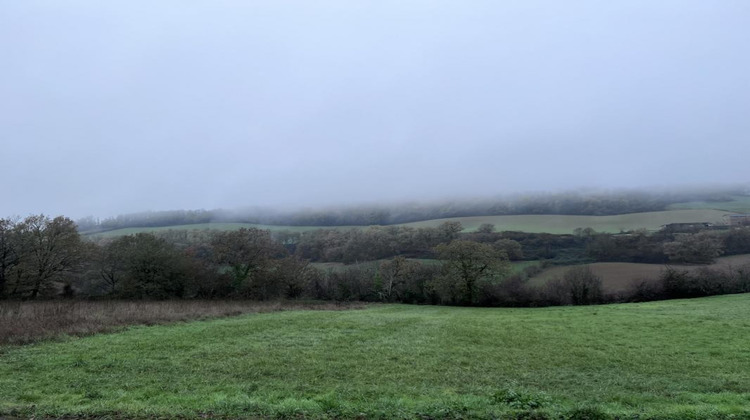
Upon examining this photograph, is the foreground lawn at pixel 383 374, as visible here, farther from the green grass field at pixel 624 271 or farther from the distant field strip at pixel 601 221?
the distant field strip at pixel 601 221

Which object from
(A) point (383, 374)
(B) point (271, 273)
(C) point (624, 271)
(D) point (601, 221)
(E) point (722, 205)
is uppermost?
(A) point (383, 374)

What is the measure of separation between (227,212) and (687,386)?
665ft

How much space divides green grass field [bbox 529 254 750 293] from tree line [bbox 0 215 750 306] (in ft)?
9.24

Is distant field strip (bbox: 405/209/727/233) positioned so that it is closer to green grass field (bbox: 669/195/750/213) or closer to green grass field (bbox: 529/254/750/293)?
green grass field (bbox: 669/195/750/213)

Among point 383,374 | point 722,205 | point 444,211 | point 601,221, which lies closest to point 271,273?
point 383,374

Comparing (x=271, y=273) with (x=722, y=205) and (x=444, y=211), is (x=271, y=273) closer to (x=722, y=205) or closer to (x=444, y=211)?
(x=444, y=211)

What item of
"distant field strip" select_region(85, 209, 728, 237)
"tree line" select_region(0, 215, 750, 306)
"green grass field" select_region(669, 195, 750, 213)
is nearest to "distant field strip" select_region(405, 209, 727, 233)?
"distant field strip" select_region(85, 209, 728, 237)

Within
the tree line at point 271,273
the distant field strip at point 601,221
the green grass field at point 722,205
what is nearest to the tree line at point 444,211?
the green grass field at point 722,205

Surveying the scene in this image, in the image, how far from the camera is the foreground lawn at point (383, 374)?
9586 mm

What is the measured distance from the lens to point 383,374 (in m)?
14.3

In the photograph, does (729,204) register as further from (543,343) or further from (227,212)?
(227,212)

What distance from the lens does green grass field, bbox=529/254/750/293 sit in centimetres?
7119

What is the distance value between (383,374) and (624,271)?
84.6 meters

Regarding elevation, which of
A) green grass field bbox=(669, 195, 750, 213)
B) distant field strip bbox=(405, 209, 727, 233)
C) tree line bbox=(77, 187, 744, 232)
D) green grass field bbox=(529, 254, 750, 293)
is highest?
tree line bbox=(77, 187, 744, 232)
